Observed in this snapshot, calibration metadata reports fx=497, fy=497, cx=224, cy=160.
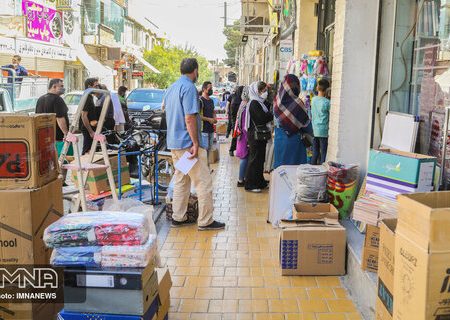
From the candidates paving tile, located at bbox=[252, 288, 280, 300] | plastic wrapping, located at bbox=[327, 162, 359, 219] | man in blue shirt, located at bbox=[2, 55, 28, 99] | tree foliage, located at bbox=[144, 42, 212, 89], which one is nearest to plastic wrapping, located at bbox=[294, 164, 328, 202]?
plastic wrapping, located at bbox=[327, 162, 359, 219]

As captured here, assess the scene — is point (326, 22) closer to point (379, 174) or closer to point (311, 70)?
point (311, 70)

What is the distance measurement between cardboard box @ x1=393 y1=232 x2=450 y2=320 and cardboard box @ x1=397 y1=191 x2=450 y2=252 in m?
0.02

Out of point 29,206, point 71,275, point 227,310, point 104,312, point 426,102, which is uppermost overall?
point 426,102

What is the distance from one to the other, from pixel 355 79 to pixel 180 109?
1.96m

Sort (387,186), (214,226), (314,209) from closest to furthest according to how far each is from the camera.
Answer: (387,186) < (314,209) < (214,226)

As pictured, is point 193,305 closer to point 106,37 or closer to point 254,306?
point 254,306

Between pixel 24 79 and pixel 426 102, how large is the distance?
38.9 feet

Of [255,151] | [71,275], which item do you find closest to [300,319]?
[71,275]

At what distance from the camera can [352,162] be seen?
562cm

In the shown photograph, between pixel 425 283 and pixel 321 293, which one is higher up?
pixel 425 283

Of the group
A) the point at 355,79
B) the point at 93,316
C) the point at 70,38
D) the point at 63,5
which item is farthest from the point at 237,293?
the point at 70,38

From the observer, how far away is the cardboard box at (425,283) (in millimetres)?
2020

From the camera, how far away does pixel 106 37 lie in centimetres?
3428

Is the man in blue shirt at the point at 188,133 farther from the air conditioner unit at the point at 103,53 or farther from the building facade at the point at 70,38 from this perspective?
the air conditioner unit at the point at 103,53
